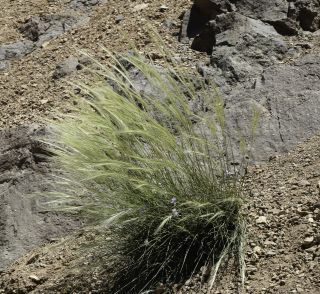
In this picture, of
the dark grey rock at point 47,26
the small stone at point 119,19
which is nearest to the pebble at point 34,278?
the small stone at point 119,19

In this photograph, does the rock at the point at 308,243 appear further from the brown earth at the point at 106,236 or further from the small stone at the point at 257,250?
the small stone at the point at 257,250

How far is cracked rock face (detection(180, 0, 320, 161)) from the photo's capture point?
4.21m

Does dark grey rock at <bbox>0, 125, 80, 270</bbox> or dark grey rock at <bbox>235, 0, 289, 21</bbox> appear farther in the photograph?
dark grey rock at <bbox>235, 0, 289, 21</bbox>

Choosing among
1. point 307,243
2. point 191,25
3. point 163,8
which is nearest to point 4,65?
point 163,8

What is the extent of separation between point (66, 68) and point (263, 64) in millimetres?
1556

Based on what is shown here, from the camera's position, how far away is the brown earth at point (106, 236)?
3184 millimetres

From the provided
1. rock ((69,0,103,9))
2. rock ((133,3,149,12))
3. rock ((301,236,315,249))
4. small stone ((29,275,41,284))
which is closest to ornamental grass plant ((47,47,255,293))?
rock ((301,236,315,249))

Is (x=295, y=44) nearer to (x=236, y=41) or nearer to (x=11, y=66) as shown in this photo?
(x=236, y=41)

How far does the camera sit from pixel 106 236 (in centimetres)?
359

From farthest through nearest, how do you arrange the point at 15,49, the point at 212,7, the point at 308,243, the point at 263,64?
1. the point at 15,49
2. the point at 212,7
3. the point at 263,64
4. the point at 308,243

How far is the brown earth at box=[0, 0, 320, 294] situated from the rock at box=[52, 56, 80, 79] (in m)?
0.05

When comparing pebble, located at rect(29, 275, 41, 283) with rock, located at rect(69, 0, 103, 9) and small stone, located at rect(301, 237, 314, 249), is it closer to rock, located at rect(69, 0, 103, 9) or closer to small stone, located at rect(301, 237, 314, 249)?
small stone, located at rect(301, 237, 314, 249)

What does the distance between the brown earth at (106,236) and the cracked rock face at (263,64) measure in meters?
0.14

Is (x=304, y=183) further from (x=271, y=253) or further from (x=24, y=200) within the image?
(x=24, y=200)
